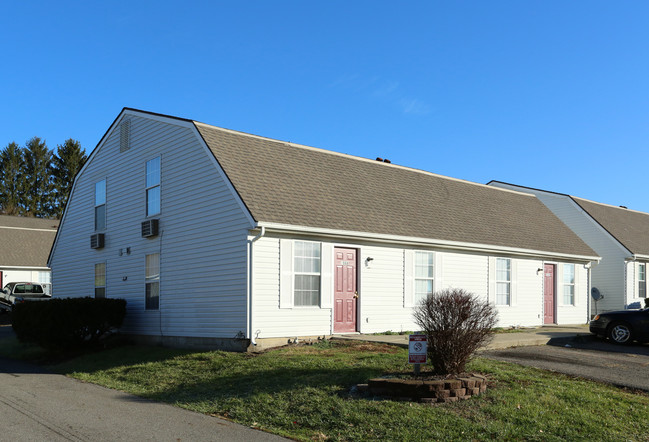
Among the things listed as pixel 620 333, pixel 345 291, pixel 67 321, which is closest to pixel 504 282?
pixel 620 333

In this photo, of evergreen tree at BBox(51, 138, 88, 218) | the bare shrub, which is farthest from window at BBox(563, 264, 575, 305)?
evergreen tree at BBox(51, 138, 88, 218)

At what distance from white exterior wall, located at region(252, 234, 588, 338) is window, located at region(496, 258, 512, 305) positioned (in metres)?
0.19

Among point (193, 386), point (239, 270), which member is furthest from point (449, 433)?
point (239, 270)

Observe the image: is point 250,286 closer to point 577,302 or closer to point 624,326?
point 624,326

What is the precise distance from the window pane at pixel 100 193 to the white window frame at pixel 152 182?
284 centimetres

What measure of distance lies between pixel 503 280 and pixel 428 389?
12950mm

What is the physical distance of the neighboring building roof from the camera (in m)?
38.4

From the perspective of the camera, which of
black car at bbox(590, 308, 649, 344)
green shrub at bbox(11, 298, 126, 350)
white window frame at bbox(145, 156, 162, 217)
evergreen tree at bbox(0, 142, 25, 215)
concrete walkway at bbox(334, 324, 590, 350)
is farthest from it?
evergreen tree at bbox(0, 142, 25, 215)

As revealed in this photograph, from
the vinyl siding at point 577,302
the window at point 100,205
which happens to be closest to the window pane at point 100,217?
the window at point 100,205

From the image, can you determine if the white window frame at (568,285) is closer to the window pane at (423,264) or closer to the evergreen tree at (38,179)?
the window pane at (423,264)

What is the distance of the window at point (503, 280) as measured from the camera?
815 inches

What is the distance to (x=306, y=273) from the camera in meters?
15.6

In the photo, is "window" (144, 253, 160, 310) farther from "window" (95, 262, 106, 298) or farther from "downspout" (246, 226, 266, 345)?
"downspout" (246, 226, 266, 345)

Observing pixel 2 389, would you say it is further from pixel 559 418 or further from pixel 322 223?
pixel 559 418
